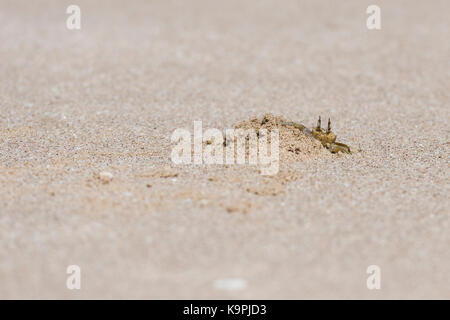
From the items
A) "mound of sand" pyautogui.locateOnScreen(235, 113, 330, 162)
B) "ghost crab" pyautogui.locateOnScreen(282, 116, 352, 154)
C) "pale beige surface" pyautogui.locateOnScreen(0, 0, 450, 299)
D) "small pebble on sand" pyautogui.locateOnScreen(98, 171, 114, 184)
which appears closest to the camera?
"pale beige surface" pyautogui.locateOnScreen(0, 0, 450, 299)

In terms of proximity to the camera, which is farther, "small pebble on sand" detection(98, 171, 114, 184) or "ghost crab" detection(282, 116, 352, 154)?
"ghost crab" detection(282, 116, 352, 154)

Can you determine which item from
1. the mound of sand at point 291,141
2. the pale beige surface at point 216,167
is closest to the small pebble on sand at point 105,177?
the pale beige surface at point 216,167

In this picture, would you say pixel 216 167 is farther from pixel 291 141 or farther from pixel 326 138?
pixel 326 138

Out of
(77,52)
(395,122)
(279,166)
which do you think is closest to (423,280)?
(279,166)

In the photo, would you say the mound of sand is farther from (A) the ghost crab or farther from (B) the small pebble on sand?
(B) the small pebble on sand

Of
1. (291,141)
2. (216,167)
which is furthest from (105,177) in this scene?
(291,141)

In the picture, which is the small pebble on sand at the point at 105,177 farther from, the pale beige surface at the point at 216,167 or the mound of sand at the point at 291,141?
the mound of sand at the point at 291,141

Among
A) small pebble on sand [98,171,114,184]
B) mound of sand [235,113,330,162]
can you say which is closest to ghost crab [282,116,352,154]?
mound of sand [235,113,330,162]
